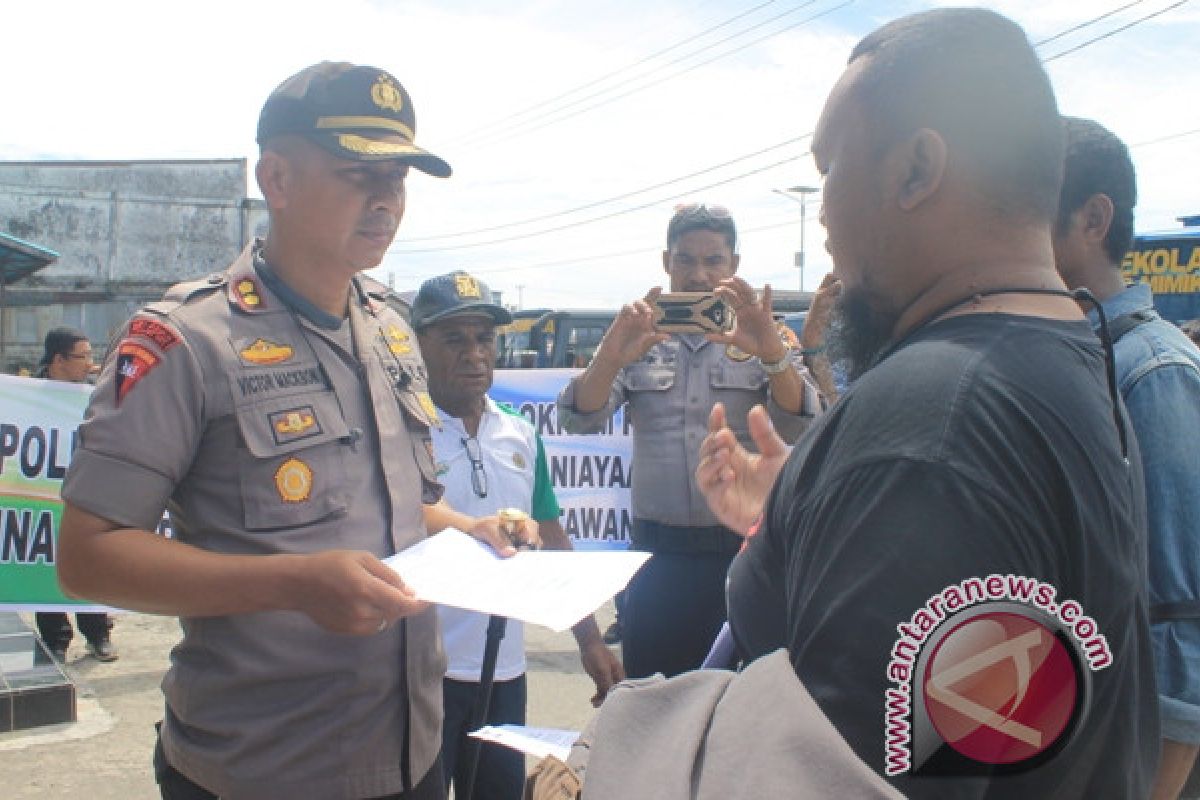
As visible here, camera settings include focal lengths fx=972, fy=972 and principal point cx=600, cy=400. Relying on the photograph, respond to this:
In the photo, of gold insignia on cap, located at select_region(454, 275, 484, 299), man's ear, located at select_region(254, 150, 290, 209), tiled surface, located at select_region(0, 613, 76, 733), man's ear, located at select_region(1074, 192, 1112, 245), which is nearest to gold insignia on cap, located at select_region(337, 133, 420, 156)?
man's ear, located at select_region(254, 150, 290, 209)

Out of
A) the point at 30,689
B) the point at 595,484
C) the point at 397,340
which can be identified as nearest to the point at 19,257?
the point at 30,689

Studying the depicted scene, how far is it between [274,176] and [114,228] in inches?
1104

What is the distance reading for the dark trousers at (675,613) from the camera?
124 inches

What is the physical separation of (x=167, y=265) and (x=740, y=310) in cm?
2709

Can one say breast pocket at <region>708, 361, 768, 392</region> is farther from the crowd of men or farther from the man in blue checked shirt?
the man in blue checked shirt

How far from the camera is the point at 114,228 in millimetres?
26578

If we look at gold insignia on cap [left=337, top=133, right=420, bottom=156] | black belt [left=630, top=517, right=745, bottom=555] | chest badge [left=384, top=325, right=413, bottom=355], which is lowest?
black belt [left=630, top=517, right=745, bottom=555]

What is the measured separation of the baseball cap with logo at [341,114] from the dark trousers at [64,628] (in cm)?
485

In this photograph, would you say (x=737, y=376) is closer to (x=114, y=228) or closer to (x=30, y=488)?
(x=30, y=488)

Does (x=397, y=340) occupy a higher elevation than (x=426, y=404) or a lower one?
higher

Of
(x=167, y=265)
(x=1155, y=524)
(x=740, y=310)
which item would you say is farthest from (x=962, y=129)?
(x=167, y=265)

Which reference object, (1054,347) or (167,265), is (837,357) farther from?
(167,265)

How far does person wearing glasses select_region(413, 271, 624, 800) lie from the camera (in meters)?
2.92

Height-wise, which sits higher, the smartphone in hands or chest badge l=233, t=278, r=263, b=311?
the smartphone in hands
